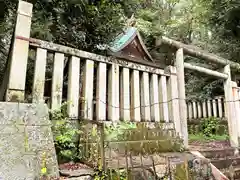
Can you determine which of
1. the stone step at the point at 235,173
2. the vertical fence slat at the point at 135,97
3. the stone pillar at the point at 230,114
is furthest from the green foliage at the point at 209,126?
the vertical fence slat at the point at 135,97

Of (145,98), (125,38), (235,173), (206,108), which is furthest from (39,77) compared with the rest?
(206,108)

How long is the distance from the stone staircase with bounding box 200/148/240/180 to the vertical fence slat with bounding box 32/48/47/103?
3.10 metres

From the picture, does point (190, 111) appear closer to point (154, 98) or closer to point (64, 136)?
point (154, 98)

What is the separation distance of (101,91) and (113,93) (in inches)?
10.2

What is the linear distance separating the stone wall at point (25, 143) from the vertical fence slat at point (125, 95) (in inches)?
65.9

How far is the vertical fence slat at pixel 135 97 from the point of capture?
157 inches

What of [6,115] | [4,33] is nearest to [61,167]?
Answer: [6,115]

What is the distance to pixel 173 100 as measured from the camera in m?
4.43

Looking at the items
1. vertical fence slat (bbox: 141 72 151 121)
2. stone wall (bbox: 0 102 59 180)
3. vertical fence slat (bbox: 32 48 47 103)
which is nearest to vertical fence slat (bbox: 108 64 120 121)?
vertical fence slat (bbox: 141 72 151 121)

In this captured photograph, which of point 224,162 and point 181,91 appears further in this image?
point 181,91

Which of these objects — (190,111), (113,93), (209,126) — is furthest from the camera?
(190,111)

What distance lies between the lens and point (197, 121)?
9.26 metres

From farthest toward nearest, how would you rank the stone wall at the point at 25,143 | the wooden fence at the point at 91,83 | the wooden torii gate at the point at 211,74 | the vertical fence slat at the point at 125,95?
1. the wooden torii gate at the point at 211,74
2. the vertical fence slat at the point at 125,95
3. the wooden fence at the point at 91,83
4. the stone wall at the point at 25,143

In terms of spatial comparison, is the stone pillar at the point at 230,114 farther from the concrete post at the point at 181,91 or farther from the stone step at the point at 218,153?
the concrete post at the point at 181,91
